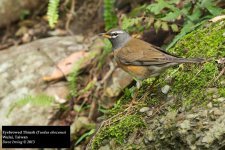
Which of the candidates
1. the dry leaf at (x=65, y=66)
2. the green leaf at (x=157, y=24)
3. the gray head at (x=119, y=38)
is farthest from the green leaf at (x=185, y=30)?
the dry leaf at (x=65, y=66)

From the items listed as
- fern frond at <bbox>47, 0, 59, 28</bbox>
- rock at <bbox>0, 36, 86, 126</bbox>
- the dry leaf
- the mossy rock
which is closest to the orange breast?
the mossy rock

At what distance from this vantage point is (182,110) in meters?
4.98

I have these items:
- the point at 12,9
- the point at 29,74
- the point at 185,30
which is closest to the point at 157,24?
the point at 185,30

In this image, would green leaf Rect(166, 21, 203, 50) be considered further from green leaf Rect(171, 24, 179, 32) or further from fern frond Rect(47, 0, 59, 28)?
fern frond Rect(47, 0, 59, 28)

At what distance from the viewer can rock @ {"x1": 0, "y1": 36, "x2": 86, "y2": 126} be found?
26.3 feet

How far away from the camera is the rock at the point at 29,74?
8.01 meters

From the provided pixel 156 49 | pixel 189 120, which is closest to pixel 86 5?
pixel 156 49

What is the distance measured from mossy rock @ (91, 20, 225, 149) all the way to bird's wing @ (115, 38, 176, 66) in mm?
Answer: 342

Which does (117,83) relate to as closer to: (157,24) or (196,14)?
(157,24)

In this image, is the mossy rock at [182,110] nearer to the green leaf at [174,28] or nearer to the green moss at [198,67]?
the green moss at [198,67]

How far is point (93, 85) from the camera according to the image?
820 cm

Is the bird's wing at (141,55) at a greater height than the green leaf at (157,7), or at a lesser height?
lesser

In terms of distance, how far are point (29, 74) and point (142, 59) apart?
3.56m

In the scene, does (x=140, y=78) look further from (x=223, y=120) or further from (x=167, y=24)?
(x=167, y=24)
